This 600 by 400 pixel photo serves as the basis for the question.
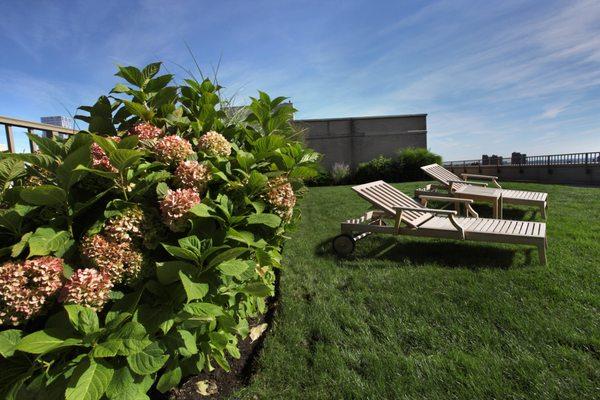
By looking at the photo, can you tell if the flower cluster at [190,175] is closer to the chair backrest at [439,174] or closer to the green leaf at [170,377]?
the green leaf at [170,377]

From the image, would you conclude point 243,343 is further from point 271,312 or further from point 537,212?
point 537,212

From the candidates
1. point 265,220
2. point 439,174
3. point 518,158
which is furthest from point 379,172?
point 265,220

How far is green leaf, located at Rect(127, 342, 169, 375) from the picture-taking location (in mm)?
1464

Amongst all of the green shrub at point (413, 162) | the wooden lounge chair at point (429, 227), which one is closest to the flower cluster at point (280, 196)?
the wooden lounge chair at point (429, 227)

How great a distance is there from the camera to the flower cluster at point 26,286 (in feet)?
4.67

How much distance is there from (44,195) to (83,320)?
55cm

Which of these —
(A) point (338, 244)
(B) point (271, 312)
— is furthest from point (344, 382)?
(A) point (338, 244)

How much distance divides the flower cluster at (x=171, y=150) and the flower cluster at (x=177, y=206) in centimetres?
25

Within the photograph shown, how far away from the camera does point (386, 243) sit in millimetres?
5344

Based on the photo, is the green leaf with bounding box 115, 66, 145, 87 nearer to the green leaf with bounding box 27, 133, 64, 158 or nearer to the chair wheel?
the green leaf with bounding box 27, 133, 64, 158

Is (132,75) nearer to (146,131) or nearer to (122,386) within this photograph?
(146,131)

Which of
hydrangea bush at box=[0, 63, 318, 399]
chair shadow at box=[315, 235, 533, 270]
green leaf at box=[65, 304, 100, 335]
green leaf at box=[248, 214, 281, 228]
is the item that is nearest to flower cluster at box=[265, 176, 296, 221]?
hydrangea bush at box=[0, 63, 318, 399]

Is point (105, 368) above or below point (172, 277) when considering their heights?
below

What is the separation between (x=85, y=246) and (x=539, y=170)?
19393mm
